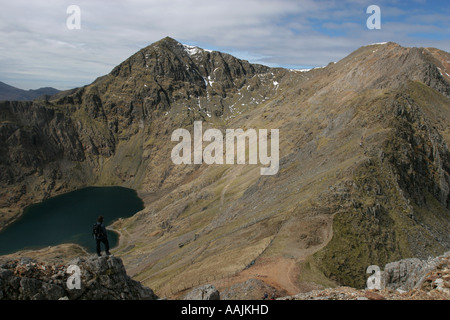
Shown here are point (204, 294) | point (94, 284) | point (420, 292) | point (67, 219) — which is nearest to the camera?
point (420, 292)

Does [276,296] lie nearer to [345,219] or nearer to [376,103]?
[345,219]

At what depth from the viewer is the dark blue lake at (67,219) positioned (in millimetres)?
126438

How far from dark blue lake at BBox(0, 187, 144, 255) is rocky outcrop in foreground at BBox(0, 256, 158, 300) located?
101 meters

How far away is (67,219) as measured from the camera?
154 m

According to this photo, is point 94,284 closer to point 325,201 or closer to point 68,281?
point 68,281

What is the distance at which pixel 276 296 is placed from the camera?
105ft

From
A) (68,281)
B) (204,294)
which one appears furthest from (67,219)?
(68,281)

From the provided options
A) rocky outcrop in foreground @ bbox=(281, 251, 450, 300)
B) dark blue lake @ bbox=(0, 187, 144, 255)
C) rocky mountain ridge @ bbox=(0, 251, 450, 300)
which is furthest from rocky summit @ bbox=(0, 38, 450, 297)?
dark blue lake @ bbox=(0, 187, 144, 255)

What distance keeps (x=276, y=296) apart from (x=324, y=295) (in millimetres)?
11529

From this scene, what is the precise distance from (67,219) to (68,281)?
155 meters

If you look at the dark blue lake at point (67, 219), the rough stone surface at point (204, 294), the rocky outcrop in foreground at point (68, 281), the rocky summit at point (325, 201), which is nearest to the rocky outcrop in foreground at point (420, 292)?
the rough stone surface at point (204, 294)
